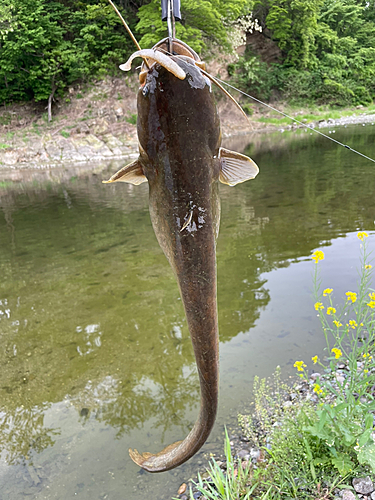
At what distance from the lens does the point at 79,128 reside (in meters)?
21.6

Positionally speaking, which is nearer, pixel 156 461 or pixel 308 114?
pixel 156 461

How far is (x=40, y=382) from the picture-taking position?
381 cm

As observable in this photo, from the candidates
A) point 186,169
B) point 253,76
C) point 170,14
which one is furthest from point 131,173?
point 253,76

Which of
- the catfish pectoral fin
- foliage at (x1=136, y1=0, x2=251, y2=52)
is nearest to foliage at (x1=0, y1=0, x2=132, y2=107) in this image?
foliage at (x1=136, y1=0, x2=251, y2=52)

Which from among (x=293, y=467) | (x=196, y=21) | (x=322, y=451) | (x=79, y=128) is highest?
(x=196, y=21)

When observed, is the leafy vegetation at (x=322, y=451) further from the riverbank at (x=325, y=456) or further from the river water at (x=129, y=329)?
the river water at (x=129, y=329)

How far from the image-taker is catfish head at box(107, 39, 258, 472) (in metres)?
0.91

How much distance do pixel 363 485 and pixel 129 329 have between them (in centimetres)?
309

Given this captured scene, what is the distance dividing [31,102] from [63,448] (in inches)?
1008

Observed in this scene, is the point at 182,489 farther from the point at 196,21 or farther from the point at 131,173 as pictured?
the point at 196,21

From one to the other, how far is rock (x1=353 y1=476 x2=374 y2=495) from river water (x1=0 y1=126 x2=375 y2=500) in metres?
1.12

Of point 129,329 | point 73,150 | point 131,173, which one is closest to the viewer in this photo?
point 131,173

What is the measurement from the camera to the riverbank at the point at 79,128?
20.3 metres

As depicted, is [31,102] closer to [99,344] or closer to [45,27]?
[45,27]
